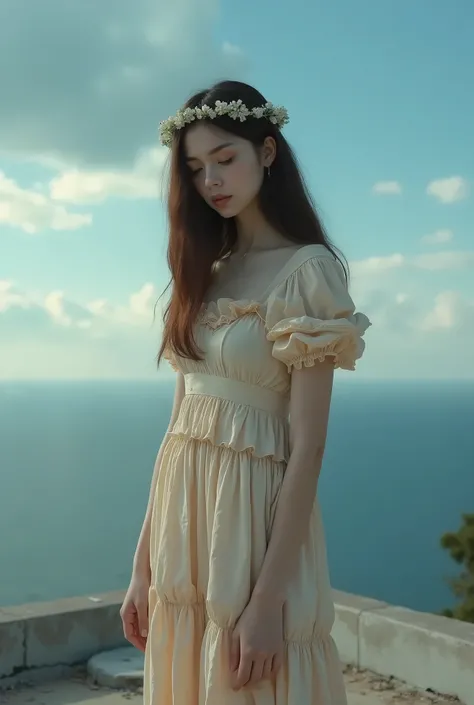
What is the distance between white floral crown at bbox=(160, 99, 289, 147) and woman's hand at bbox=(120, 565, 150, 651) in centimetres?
84

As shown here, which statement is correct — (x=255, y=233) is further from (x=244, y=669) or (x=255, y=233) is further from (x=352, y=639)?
(x=352, y=639)

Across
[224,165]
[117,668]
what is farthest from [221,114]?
[117,668]

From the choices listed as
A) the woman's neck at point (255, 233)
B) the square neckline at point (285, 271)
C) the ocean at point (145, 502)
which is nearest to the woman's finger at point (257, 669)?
the square neckline at point (285, 271)

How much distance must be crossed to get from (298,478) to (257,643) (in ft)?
0.89

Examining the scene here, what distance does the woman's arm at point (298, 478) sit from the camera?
4.77 ft

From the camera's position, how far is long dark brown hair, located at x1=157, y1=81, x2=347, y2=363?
5.41 feet

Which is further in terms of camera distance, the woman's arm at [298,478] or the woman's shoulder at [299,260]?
the woman's shoulder at [299,260]

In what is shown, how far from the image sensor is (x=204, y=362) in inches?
64.8

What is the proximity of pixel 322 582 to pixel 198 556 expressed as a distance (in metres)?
0.22

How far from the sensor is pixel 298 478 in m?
1.48

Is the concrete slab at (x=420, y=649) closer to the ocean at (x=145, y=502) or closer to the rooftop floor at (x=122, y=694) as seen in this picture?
the rooftop floor at (x=122, y=694)

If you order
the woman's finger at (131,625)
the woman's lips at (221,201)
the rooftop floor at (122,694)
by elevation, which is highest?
the woman's lips at (221,201)

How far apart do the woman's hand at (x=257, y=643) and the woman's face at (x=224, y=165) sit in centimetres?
71

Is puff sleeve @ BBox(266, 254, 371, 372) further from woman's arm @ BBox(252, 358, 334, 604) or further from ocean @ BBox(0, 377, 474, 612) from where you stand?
ocean @ BBox(0, 377, 474, 612)
